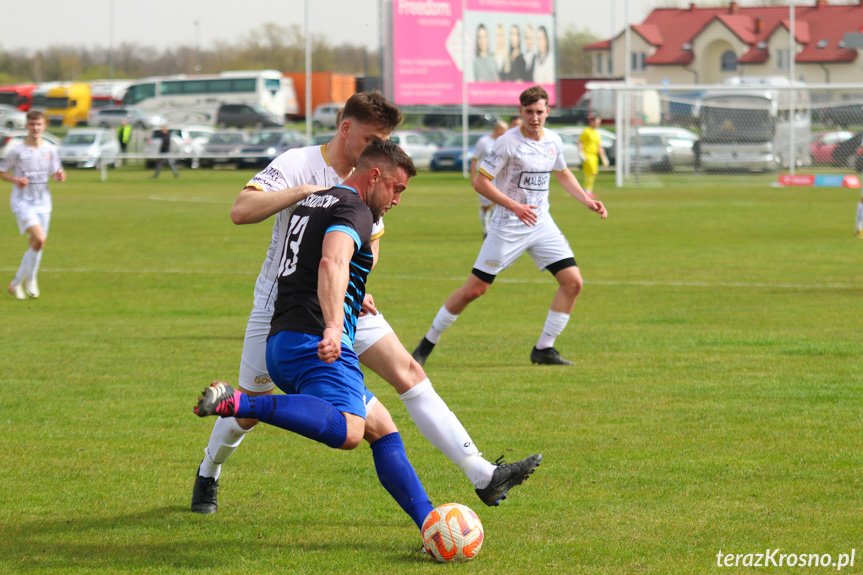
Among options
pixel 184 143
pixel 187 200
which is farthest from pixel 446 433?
pixel 184 143

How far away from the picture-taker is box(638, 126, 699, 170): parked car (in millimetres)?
37062

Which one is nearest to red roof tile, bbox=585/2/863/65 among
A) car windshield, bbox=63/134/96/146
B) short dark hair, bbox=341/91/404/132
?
car windshield, bbox=63/134/96/146

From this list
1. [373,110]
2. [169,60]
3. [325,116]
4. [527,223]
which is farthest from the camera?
[169,60]

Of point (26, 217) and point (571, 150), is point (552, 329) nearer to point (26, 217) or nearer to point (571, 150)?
point (26, 217)

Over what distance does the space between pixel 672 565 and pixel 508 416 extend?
108 inches

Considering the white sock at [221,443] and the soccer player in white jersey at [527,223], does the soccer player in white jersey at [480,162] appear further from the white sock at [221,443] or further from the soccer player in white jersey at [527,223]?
the white sock at [221,443]

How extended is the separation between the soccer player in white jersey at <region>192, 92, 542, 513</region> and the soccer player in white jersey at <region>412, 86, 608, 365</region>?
3.90 metres

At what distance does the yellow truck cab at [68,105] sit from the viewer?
78.1 meters

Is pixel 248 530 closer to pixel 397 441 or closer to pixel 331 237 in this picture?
pixel 397 441

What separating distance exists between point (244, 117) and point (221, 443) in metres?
62.7

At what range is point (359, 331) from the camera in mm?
4918

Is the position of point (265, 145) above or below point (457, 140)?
below

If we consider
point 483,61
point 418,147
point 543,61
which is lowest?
point 418,147

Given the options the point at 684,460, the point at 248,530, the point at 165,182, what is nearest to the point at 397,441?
the point at 248,530
